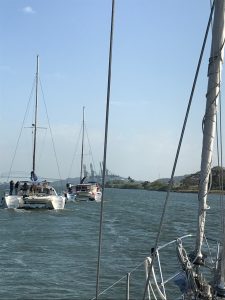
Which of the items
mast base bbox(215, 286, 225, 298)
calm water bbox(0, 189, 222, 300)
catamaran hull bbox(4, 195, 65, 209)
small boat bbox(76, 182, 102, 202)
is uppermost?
small boat bbox(76, 182, 102, 202)

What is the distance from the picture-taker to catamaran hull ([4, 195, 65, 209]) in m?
42.8

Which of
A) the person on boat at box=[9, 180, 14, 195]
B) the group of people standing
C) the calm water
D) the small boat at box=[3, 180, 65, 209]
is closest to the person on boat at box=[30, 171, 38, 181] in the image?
the small boat at box=[3, 180, 65, 209]

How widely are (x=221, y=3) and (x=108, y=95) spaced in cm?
262

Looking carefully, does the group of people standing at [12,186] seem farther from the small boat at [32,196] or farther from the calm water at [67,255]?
the calm water at [67,255]

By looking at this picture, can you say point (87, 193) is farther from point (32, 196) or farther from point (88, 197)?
point (32, 196)

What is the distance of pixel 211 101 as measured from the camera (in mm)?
7922

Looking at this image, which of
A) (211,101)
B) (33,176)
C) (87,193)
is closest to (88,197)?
(87,193)

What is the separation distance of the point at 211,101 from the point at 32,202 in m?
36.4

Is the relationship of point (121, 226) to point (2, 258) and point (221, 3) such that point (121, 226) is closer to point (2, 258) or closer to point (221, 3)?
point (2, 258)

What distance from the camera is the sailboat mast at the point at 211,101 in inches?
303

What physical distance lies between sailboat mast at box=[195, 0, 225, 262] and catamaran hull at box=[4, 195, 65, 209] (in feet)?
115

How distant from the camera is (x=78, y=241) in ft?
85.8

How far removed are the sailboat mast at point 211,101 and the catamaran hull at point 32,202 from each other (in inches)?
1382

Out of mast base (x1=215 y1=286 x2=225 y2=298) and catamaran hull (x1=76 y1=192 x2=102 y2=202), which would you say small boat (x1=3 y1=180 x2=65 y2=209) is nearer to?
catamaran hull (x1=76 y1=192 x2=102 y2=202)
